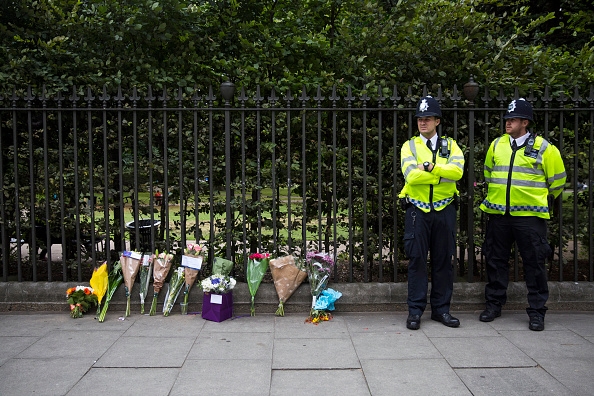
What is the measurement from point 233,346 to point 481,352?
2.01 meters

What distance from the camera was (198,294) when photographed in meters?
5.85

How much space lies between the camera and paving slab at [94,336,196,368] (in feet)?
14.2

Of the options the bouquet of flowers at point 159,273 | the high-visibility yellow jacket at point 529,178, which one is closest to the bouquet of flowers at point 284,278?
the bouquet of flowers at point 159,273

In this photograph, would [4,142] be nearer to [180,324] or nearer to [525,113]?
[180,324]

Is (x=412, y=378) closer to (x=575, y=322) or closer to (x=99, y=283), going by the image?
(x=575, y=322)

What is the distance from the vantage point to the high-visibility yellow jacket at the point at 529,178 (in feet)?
17.0

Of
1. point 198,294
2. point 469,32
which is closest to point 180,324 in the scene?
point 198,294

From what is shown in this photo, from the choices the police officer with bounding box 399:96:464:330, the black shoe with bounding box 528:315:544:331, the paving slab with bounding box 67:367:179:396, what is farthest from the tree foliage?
the paving slab with bounding box 67:367:179:396

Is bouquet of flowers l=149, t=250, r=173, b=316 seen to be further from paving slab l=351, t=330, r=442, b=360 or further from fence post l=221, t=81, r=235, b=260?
paving slab l=351, t=330, r=442, b=360

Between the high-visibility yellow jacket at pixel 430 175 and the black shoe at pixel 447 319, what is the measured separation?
102cm

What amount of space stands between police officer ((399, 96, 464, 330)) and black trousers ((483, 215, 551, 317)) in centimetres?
43

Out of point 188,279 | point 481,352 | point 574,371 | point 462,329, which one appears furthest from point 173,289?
point 574,371

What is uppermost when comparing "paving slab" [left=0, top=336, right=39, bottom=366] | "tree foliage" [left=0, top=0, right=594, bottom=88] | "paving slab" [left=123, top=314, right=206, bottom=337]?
"tree foliage" [left=0, top=0, right=594, bottom=88]

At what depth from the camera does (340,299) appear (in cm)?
582
